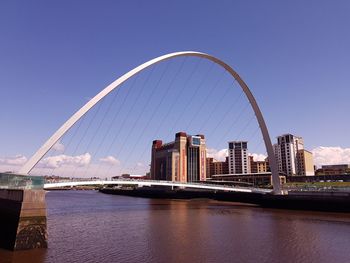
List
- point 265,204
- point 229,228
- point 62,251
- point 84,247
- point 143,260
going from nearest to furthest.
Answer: point 143,260 < point 62,251 < point 84,247 < point 229,228 < point 265,204

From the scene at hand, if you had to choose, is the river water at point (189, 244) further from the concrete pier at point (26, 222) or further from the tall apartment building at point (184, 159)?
the tall apartment building at point (184, 159)

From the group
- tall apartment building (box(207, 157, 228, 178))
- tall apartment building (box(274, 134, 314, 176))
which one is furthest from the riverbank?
tall apartment building (box(207, 157, 228, 178))

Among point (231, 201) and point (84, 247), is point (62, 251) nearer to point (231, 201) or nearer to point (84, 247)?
point (84, 247)

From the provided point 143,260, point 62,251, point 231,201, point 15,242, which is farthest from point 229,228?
point 231,201

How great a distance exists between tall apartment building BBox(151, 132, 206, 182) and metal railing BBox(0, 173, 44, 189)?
368 ft

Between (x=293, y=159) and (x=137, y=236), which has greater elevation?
(x=293, y=159)

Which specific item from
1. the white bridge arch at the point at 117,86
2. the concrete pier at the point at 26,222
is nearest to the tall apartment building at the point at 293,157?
the white bridge arch at the point at 117,86

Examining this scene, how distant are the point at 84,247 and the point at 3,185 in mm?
6383

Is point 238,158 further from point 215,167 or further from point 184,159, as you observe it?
point 184,159

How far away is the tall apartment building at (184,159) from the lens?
131m

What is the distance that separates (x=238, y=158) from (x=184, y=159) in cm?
3057

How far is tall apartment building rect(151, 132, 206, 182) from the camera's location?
131 m

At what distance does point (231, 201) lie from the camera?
58125 millimetres

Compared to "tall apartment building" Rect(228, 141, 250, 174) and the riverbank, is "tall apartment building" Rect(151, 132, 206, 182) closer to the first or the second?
"tall apartment building" Rect(228, 141, 250, 174)
